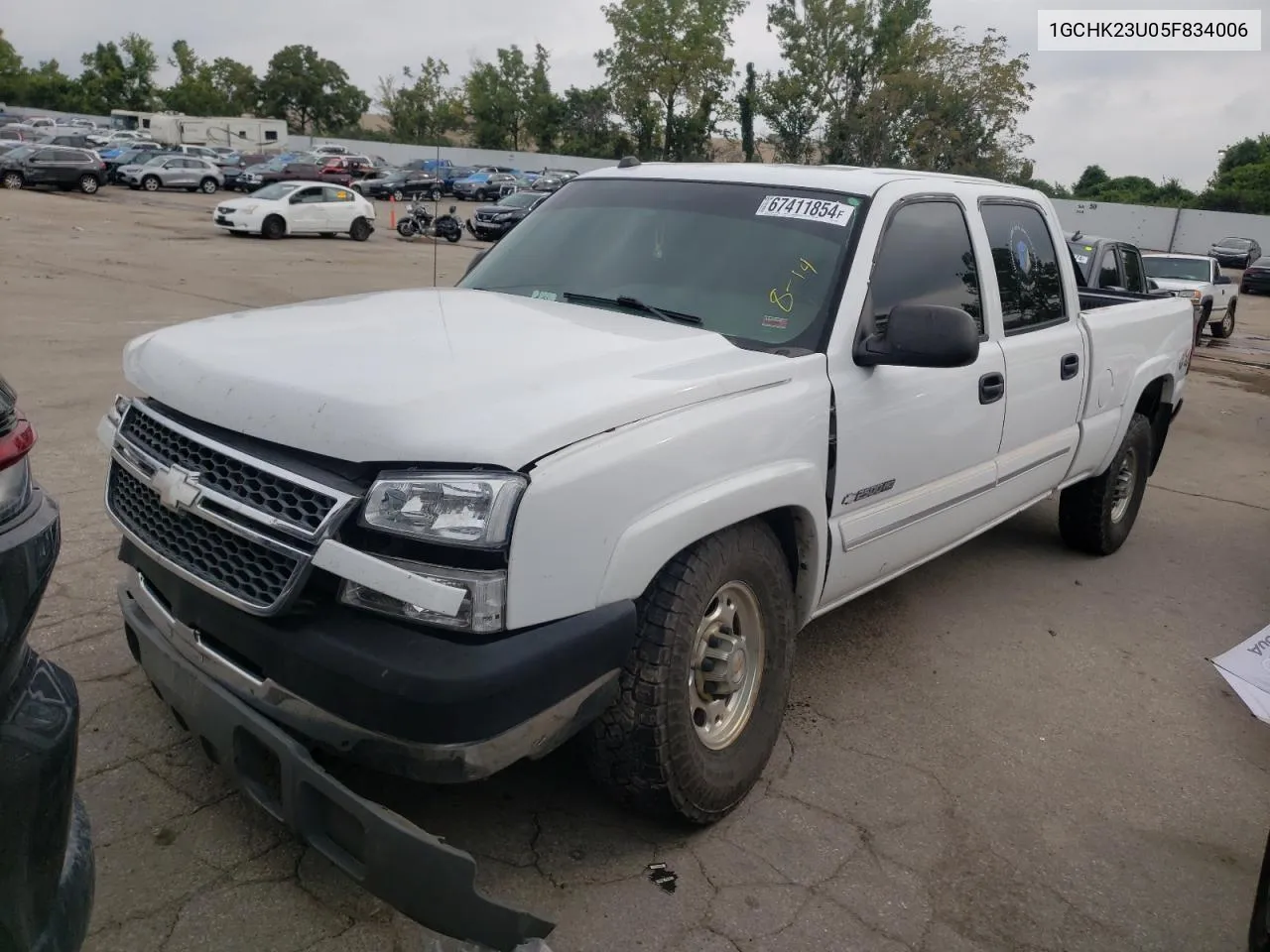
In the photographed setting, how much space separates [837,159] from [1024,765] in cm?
4231

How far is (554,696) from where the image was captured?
2.34 m

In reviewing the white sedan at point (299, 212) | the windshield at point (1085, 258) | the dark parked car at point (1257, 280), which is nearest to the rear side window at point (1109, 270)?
the windshield at point (1085, 258)

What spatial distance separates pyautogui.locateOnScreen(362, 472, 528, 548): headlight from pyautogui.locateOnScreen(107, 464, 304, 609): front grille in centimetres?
25

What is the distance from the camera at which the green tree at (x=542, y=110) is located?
83250 millimetres

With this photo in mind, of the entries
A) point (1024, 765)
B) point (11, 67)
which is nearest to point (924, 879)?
point (1024, 765)

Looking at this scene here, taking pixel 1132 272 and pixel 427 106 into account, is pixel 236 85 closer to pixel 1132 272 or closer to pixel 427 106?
pixel 427 106

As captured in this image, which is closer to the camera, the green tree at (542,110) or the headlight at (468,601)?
the headlight at (468,601)

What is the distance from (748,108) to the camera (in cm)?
5844

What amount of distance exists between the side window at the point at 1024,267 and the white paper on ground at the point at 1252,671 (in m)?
1.49

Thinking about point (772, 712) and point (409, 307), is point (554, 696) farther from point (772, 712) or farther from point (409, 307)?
point (409, 307)

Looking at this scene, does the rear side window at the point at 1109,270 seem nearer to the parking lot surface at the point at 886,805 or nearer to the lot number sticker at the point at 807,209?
the parking lot surface at the point at 886,805

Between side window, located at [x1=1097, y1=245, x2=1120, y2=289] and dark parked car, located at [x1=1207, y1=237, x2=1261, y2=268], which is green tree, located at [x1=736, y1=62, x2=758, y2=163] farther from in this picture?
side window, located at [x1=1097, y1=245, x2=1120, y2=289]

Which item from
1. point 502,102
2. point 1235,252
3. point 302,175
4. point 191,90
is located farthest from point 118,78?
point 1235,252

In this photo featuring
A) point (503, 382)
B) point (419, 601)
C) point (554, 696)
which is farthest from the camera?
point (503, 382)
